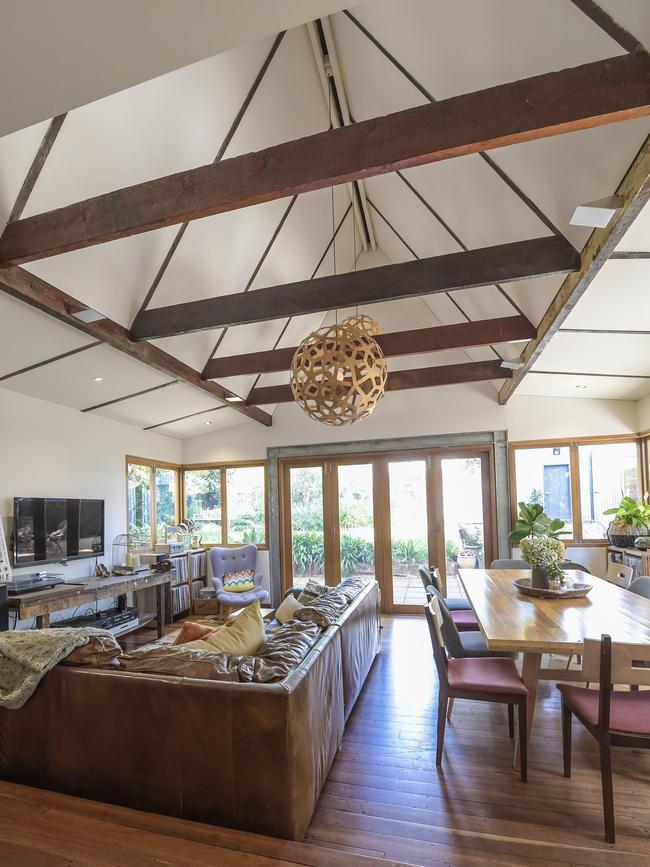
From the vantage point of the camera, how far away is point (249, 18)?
1.47 m

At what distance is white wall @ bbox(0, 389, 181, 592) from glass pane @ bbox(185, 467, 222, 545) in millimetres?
1138

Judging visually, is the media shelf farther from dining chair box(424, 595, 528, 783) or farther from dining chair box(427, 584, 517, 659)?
dining chair box(424, 595, 528, 783)

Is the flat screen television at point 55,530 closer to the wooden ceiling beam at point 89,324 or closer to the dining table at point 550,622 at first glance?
the wooden ceiling beam at point 89,324

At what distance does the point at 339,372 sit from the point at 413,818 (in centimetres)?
249

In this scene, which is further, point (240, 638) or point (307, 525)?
point (307, 525)

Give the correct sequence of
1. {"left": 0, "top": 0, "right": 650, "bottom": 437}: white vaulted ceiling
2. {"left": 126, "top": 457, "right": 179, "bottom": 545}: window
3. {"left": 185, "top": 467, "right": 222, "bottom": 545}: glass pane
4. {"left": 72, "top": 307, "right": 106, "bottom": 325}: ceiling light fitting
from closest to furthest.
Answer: {"left": 0, "top": 0, "right": 650, "bottom": 437}: white vaulted ceiling < {"left": 72, "top": 307, "right": 106, "bottom": 325}: ceiling light fitting < {"left": 126, "top": 457, "right": 179, "bottom": 545}: window < {"left": 185, "top": 467, "right": 222, "bottom": 545}: glass pane

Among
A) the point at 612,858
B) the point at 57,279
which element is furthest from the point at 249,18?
the point at 612,858

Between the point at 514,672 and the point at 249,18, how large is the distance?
328cm

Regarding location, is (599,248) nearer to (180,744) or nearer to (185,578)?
(180,744)

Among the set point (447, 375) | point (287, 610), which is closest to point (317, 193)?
point (447, 375)

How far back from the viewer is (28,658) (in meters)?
2.36

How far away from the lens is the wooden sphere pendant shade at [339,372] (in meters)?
3.36

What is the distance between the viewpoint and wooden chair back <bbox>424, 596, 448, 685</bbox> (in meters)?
2.80

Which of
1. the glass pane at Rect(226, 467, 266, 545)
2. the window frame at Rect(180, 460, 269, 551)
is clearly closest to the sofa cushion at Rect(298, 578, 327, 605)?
the window frame at Rect(180, 460, 269, 551)
